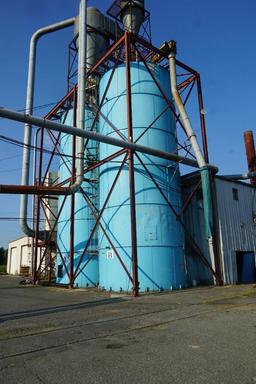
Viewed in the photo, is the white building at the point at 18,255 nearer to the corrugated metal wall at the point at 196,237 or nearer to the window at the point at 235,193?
the corrugated metal wall at the point at 196,237

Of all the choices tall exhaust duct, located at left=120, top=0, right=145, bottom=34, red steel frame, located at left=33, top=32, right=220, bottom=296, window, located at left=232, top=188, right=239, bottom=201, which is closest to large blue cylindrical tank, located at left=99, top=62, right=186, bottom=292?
red steel frame, located at left=33, top=32, right=220, bottom=296

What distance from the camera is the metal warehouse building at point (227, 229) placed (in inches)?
741

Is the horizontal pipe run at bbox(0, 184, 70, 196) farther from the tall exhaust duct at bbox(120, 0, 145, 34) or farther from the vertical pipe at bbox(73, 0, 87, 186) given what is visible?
the tall exhaust duct at bbox(120, 0, 145, 34)

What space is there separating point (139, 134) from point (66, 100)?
9838 millimetres

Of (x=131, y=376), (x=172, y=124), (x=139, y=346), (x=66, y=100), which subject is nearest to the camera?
(x=131, y=376)

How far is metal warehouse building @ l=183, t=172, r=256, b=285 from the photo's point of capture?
61.7 feet

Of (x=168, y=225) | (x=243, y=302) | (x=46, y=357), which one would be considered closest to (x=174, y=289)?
(x=168, y=225)

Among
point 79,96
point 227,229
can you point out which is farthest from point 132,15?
point 227,229

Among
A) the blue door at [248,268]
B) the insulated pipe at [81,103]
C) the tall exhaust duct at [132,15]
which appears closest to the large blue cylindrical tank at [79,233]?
the insulated pipe at [81,103]

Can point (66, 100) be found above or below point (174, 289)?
above

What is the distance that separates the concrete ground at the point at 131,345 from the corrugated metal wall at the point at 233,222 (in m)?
9.02

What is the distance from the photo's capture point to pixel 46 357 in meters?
5.36

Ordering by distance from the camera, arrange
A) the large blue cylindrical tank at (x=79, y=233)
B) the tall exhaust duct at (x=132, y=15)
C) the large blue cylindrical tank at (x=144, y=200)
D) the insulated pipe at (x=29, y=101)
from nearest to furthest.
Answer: the large blue cylindrical tank at (x=144, y=200) < the large blue cylindrical tank at (x=79, y=233) < the tall exhaust duct at (x=132, y=15) < the insulated pipe at (x=29, y=101)

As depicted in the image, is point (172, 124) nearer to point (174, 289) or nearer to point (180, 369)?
point (174, 289)
